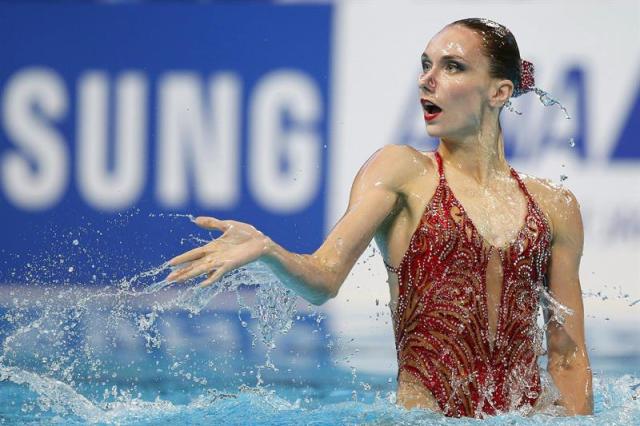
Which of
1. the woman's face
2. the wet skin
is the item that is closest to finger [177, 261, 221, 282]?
the wet skin

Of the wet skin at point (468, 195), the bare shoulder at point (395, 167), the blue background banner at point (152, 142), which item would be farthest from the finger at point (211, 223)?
the blue background banner at point (152, 142)

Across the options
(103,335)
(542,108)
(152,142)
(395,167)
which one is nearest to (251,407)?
(395,167)

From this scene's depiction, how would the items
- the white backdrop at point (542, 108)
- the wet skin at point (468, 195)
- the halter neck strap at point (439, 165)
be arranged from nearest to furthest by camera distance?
1. the wet skin at point (468, 195)
2. the halter neck strap at point (439, 165)
3. the white backdrop at point (542, 108)

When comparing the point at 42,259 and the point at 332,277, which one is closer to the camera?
the point at 332,277

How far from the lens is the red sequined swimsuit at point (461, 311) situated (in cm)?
251

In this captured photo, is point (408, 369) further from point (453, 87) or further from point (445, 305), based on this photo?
point (453, 87)

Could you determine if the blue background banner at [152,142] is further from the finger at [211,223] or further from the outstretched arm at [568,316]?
the finger at [211,223]

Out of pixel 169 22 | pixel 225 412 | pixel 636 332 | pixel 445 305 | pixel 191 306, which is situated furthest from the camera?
pixel 169 22

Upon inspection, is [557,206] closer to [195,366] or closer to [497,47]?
[497,47]

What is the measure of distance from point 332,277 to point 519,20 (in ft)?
12.6

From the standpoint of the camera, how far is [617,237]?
5.54 metres

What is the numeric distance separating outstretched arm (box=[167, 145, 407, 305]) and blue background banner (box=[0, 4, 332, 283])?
3.14 meters

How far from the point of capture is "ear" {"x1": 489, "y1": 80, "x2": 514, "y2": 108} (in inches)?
102

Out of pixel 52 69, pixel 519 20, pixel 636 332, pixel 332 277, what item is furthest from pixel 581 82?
pixel 332 277
